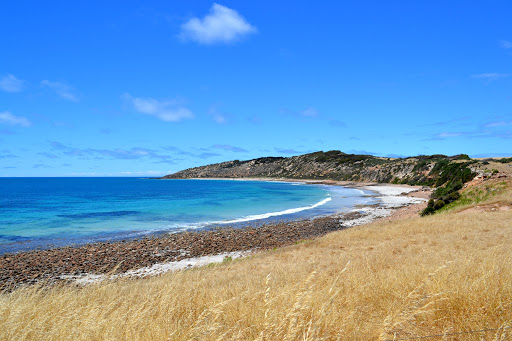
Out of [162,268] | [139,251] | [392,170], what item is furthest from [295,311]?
[392,170]

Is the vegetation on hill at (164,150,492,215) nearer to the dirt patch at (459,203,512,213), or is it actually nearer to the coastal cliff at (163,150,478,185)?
the coastal cliff at (163,150,478,185)

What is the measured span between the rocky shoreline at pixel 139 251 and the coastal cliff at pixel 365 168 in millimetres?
29386

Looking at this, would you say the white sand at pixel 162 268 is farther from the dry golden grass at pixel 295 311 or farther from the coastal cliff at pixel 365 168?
the coastal cliff at pixel 365 168

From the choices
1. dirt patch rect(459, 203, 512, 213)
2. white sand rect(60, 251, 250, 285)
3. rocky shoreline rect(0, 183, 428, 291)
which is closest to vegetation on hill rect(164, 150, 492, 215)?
dirt patch rect(459, 203, 512, 213)

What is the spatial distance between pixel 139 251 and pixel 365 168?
110196 millimetres

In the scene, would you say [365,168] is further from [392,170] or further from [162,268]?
[162,268]

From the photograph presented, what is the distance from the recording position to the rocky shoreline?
16.7 m

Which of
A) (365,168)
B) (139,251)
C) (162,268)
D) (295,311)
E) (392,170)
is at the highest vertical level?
(365,168)

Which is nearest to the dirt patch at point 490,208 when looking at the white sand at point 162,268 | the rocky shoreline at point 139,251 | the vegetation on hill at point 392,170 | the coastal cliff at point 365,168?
the vegetation on hill at point 392,170

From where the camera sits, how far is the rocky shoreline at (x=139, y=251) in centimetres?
1672

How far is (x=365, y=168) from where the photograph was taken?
119500 mm

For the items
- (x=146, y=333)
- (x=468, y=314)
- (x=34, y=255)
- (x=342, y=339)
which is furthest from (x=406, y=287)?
(x=34, y=255)

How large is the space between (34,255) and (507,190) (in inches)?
1322

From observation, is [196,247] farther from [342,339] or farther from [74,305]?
[342,339]
